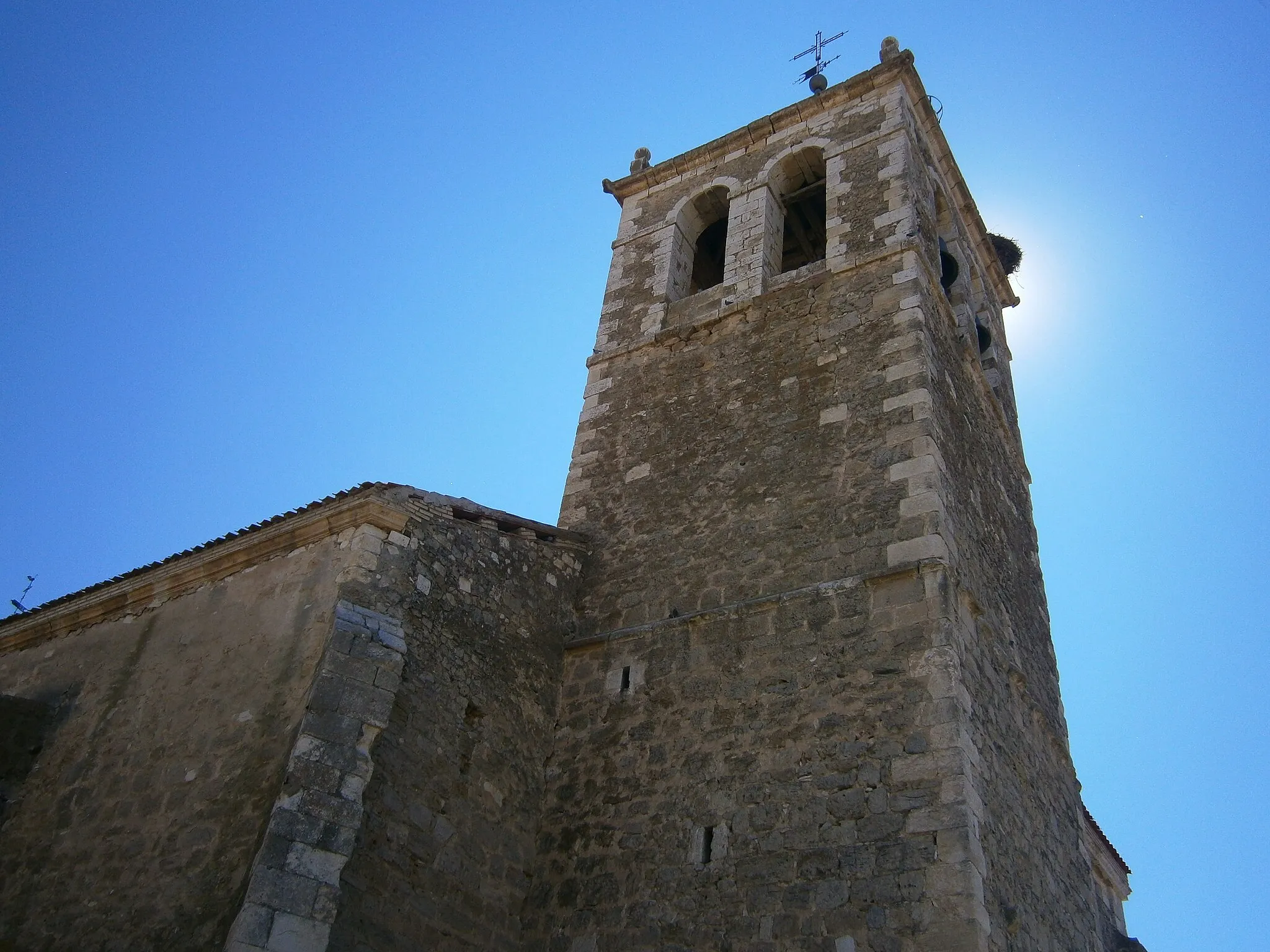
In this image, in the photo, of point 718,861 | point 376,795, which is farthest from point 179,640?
point 718,861

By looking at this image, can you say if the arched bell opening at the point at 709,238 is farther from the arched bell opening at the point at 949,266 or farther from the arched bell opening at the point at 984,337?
the arched bell opening at the point at 984,337

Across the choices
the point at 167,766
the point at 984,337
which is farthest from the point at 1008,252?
the point at 167,766

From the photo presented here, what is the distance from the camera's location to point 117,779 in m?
7.47

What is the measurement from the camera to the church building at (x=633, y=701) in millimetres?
6516

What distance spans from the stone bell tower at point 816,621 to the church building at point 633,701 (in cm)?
3

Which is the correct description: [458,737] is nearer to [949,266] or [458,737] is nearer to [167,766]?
[167,766]

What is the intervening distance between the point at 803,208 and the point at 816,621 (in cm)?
716

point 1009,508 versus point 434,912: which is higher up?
point 1009,508

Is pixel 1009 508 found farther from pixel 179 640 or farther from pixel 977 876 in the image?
pixel 179 640

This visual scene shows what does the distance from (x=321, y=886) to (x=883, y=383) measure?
216 inches

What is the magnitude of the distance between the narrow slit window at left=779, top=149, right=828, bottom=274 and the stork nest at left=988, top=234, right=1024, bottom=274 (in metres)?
3.80

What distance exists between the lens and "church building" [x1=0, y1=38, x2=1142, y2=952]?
6.52 m

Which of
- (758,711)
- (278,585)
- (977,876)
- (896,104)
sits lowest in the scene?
(977,876)

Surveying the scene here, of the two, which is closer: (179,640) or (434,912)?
(434,912)
